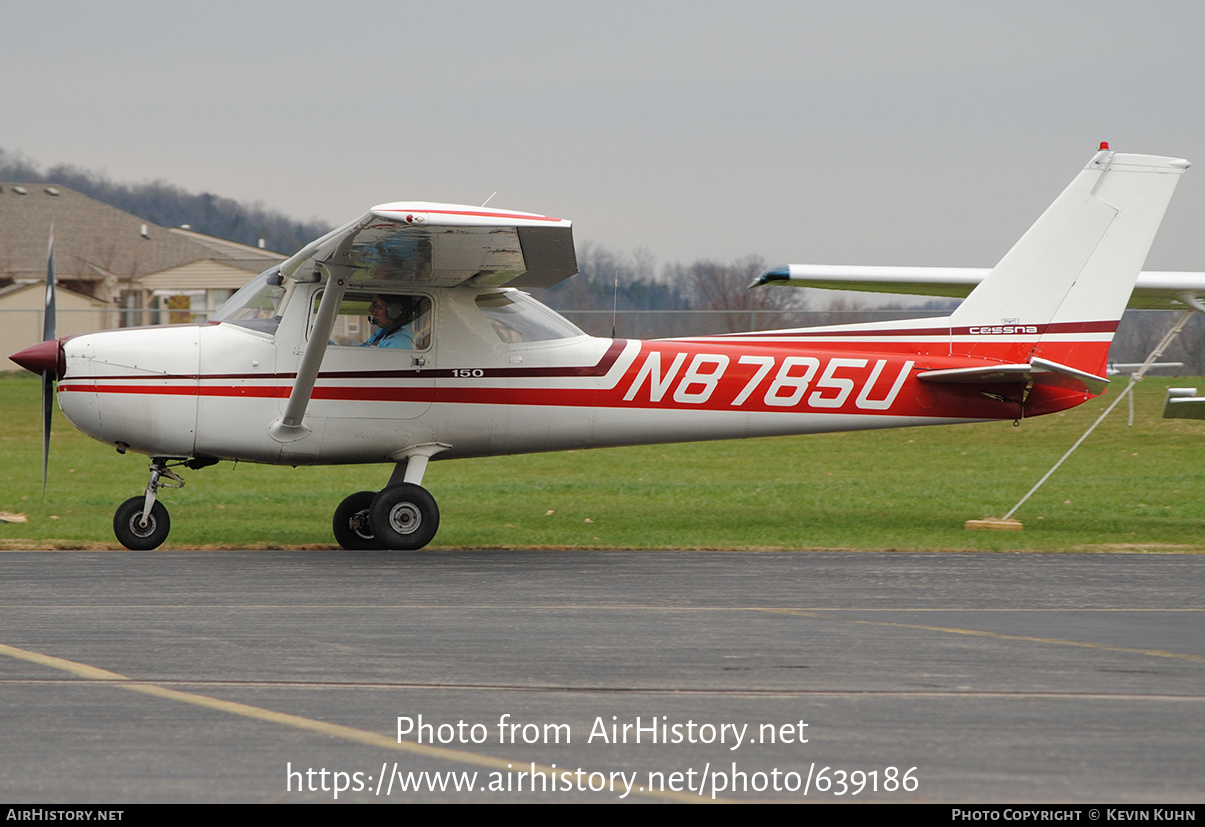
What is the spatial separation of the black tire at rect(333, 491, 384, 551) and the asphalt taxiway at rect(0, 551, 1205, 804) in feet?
6.29

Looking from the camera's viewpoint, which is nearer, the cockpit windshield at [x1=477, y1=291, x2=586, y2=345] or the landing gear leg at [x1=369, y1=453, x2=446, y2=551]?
the landing gear leg at [x1=369, y1=453, x2=446, y2=551]

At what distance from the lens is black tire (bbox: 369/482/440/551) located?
10.6 meters

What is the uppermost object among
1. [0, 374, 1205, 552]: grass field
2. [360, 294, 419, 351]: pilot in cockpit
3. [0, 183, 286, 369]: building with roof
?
[0, 183, 286, 369]: building with roof

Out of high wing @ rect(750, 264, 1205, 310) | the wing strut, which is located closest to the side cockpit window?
the wing strut

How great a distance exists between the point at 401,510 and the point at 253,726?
230 inches

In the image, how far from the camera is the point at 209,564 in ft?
31.7

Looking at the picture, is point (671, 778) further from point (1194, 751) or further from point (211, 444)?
point (211, 444)

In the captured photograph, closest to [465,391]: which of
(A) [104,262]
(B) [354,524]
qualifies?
(B) [354,524]

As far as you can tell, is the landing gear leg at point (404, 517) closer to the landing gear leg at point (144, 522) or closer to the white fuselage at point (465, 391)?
the white fuselage at point (465, 391)

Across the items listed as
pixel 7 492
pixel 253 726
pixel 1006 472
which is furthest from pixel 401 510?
pixel 1006 472

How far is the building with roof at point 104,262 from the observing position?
45.8 meters

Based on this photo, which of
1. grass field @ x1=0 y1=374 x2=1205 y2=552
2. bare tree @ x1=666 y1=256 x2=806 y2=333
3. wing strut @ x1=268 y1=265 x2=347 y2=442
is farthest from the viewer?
bare tree @ x1=666 y1=256 x2=806 y2=333

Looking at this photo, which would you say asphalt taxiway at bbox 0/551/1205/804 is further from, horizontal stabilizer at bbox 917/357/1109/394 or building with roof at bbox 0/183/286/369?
building with roof at bbox 0/183/286/369

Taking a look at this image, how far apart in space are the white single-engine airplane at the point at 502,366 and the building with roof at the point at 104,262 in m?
32.1
